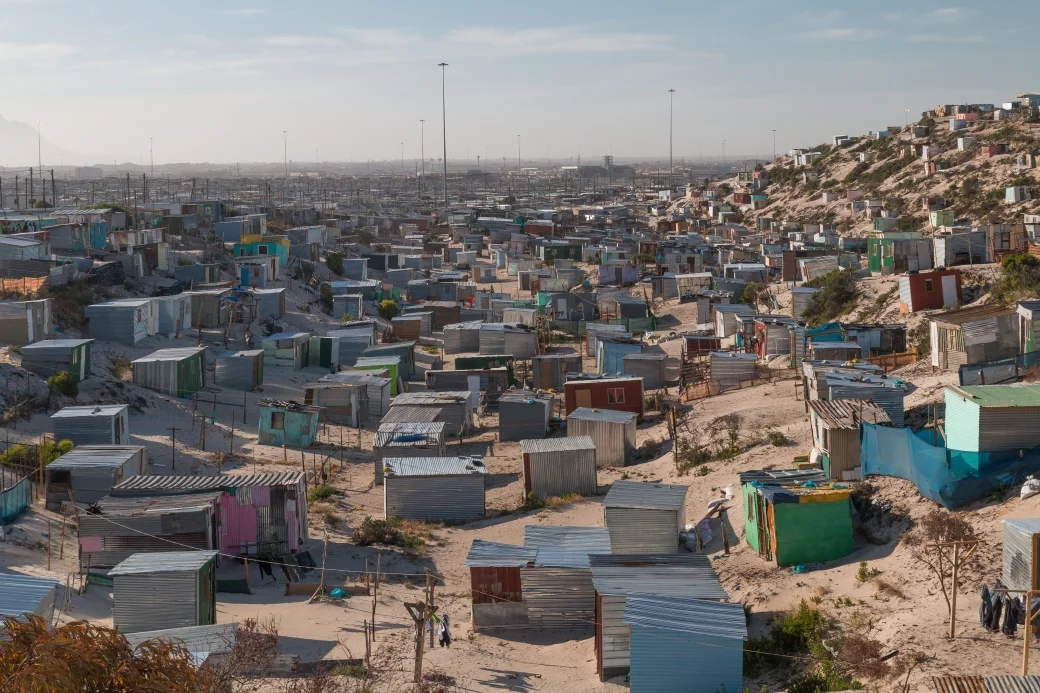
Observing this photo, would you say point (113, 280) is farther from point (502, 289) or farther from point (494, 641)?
point (494, 641)

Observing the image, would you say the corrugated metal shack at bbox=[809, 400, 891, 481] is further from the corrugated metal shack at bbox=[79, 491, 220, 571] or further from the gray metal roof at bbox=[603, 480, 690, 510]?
the corrugated metal shack at bbox=[79, 491, 220, 571]

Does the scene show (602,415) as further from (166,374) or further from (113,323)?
(113,323)

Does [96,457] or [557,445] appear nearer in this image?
[96,457]

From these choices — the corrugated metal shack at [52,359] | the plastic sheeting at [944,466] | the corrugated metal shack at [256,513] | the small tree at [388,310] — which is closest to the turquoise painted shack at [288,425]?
the corrugated metal shack at [52,359]

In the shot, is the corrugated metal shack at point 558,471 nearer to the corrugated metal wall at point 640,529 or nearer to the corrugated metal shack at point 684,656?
the corrugated metal wall at point 640,529

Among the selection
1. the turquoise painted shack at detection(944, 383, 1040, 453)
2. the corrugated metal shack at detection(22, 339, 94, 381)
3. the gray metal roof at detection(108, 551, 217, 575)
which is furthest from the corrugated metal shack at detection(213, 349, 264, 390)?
the turquoise painted shack at detection(944, 383, 1040, 453)

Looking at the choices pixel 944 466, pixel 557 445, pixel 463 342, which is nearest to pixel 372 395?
pixel 557 445
